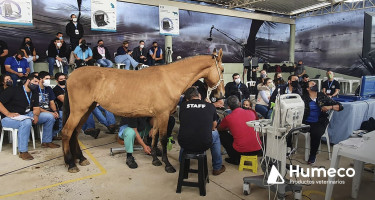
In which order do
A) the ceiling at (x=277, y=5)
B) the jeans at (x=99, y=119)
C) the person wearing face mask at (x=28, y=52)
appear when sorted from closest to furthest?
the jeans at (x=99, y=119), the person wearing face mask at (x=28, y=52), the ceiling at (x=277, y=5)

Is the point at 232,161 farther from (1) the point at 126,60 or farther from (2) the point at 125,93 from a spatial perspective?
(1) the point at 126,60

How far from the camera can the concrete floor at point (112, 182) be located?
3170 millimetres

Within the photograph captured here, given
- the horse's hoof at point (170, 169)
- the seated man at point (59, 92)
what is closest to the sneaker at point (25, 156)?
the seated man at point (59, 92)

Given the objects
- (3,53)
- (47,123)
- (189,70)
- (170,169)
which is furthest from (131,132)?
(3,53)

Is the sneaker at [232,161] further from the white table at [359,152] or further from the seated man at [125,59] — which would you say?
the seated man at [125,59]

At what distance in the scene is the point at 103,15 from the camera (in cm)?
Result: 871

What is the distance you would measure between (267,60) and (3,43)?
43.3ft

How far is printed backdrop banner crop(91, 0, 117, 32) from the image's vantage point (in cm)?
852

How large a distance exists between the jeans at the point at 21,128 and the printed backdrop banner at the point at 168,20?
6689mm

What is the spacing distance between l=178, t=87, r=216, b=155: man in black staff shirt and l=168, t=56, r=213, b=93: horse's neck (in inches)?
30.5

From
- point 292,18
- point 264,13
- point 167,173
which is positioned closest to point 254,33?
point 264,13

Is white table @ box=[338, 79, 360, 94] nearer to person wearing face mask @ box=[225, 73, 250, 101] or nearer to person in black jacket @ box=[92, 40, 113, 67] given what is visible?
person wearing face mask @ box=[225, 73, 250, 101]

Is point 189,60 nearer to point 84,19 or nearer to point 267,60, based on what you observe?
point 84,19

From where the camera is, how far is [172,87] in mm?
3891
